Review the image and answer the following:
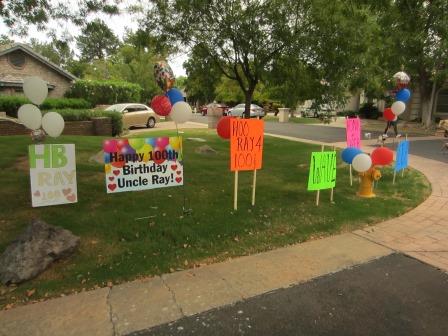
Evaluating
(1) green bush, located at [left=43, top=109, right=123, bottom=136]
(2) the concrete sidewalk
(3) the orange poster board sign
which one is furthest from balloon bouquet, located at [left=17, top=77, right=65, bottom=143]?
(1) green bush, located at [left=43, top=109, right=123, bottom=136]

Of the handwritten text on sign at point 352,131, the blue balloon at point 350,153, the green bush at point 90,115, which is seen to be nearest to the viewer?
the blue balloon at point 350,153

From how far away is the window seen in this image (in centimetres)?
2452

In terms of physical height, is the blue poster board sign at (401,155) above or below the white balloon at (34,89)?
below

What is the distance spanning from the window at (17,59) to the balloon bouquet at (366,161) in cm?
2588

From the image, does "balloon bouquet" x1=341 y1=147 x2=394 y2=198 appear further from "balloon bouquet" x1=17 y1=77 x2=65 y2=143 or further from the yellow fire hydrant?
"balloon bouquet" x1=17 y1=77 x2=65 y2=143

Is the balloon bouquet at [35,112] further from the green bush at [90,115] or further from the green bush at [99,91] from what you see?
the green bush at [99,91]

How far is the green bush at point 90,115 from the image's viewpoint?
561 inches

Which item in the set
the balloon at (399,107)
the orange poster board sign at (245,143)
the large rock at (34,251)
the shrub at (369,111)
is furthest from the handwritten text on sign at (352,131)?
the shrub at (369,111)

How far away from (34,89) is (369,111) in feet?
98.9

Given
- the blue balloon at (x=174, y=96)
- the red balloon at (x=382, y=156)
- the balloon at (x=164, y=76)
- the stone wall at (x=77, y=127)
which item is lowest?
the stone wall at (x=77, y=127)

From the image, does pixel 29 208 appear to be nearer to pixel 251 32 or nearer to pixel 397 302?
pixel 397 302

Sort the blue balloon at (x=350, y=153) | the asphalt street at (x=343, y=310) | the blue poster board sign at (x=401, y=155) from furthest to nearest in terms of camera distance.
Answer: the blue poster board sign at (x=401, y=155) < the blue balloon at (x=350, y=153) < the asphalt street at (x=343, y=310)

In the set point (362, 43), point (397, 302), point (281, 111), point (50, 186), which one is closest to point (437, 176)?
point (362, 43)

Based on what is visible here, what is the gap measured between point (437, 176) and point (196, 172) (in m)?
5.88
